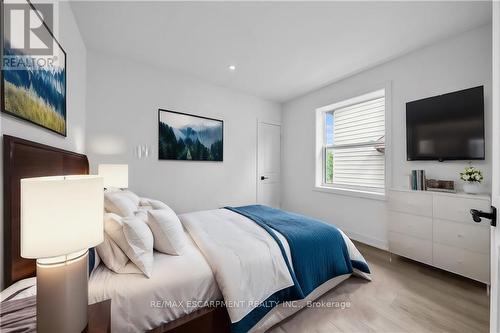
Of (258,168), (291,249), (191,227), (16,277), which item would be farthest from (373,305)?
(258,168)

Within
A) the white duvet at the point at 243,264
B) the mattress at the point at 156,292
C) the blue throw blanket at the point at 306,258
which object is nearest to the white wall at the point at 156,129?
the white duvet at the point at 243,264

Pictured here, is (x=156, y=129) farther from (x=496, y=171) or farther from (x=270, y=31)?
(x=496, y=171)

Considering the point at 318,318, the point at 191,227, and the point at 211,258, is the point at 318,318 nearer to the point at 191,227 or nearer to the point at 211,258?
the point at 211,258

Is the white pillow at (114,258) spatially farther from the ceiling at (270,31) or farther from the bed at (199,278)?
the ceiling at (270,31)

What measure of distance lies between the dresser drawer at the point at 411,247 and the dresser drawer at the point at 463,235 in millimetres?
151

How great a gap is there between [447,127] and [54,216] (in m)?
3.39

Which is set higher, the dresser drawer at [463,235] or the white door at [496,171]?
the white door at [496,171]

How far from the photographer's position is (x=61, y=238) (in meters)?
0.66

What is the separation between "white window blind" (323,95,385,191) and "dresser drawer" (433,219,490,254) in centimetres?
97

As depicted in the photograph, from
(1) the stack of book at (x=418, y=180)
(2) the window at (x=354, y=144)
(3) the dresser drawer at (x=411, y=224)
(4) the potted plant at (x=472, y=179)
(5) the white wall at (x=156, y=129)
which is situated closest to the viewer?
(4) the potted plant at (x=472, y=179)

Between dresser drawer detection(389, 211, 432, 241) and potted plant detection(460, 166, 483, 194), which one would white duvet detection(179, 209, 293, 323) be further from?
potted plant detection(460, 166, 483, 194)

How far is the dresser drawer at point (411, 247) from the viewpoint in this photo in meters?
2.27

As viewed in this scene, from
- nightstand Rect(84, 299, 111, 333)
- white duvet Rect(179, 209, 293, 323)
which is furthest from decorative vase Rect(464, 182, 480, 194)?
nightstand Rect(84, 299, 111, 333)

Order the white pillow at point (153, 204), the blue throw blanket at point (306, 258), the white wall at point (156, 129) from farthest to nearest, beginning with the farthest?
the white wall at point (156, 129) < the white pillow at point (153, 204) < the blue throw blanket at point (306, 258)
